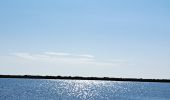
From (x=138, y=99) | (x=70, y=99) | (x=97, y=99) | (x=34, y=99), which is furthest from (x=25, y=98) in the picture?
(x=138, y=99)

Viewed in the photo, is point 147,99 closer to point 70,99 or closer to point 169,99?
point 169,99

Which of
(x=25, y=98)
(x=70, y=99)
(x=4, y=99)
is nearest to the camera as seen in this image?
(x=4, y=99)

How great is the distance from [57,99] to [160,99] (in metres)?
24.4

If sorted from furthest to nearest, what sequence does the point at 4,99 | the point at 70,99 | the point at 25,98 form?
the point at 70,99
the point at 25,98
the point at 4,99

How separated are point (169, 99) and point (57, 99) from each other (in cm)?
2544

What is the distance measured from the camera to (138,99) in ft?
337

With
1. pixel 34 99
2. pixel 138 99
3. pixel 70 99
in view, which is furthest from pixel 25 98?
pixel 138 99

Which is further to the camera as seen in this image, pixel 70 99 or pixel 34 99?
pixel 70 99

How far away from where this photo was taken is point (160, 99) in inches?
4087

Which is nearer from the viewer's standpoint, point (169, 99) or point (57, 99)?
point (57, 99)

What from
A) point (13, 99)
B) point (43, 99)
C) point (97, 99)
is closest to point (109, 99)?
point (97, 99)

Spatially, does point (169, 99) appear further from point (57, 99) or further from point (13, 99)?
point (13, 99)

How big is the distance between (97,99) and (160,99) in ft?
47.4

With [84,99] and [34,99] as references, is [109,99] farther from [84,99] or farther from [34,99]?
[34,99]
